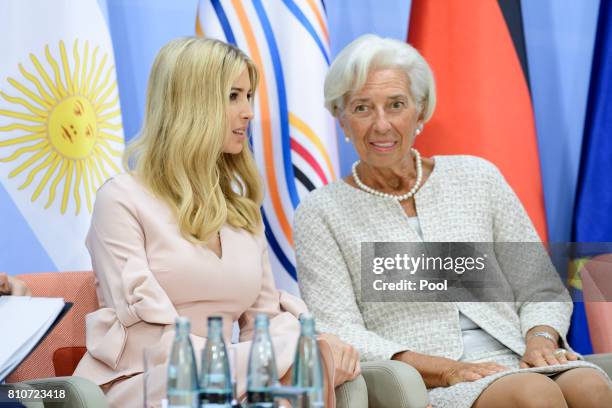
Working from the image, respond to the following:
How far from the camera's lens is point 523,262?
2.91 metres

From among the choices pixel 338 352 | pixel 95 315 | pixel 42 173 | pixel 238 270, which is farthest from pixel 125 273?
pixel 42 173

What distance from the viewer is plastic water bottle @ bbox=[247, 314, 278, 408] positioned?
4.95 feet

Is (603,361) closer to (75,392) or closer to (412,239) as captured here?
(412,239)

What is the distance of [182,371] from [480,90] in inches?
91.8

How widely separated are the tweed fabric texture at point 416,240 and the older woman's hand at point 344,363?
0.34m

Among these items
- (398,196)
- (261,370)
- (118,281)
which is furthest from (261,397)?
(398,196)

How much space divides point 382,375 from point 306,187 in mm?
1045

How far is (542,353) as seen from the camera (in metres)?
2.60

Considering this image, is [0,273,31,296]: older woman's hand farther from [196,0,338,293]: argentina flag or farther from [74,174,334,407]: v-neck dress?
[196,0,338,293]: argentina flag

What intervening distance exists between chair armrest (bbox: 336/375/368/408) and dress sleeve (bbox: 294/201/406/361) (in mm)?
344

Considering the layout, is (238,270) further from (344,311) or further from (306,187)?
(306,187)

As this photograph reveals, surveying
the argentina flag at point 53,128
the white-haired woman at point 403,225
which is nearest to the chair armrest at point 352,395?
the white-haired woman at point 403,225

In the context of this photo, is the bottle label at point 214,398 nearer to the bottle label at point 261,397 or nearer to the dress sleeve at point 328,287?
the bottle label at point 261,397

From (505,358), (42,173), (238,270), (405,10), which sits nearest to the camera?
(238,270)
